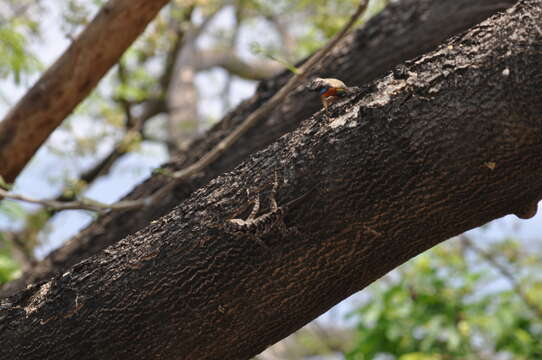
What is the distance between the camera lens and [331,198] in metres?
1.41

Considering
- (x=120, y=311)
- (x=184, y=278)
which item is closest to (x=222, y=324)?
(x=184, y=278)

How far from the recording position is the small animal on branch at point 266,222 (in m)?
1.45

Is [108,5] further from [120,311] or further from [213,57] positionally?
[213,57]

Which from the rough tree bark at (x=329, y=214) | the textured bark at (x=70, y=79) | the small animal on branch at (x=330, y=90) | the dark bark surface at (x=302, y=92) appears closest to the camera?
the rough tree bark at (x=329, y=214)

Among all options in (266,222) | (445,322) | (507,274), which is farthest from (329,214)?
(507,274)

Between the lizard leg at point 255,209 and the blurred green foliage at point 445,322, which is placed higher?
the blurred green foliage at point 445,322

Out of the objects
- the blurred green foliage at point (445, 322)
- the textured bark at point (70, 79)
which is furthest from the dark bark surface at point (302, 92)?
the blurred green foliage at point (445, 322)

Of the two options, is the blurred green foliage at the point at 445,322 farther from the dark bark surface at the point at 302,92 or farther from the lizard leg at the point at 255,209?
the lizard leg at the point at 255,209

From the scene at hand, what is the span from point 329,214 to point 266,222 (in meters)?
0.15

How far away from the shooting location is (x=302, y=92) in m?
3.12

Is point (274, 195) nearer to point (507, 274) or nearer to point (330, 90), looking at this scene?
point (330, 90)

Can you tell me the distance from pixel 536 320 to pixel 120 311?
2775mm

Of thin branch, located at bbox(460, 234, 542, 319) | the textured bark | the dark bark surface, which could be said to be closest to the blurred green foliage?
thin branch, located at bbox(460, 234, 542, 319)

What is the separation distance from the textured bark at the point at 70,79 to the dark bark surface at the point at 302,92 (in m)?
0.52
